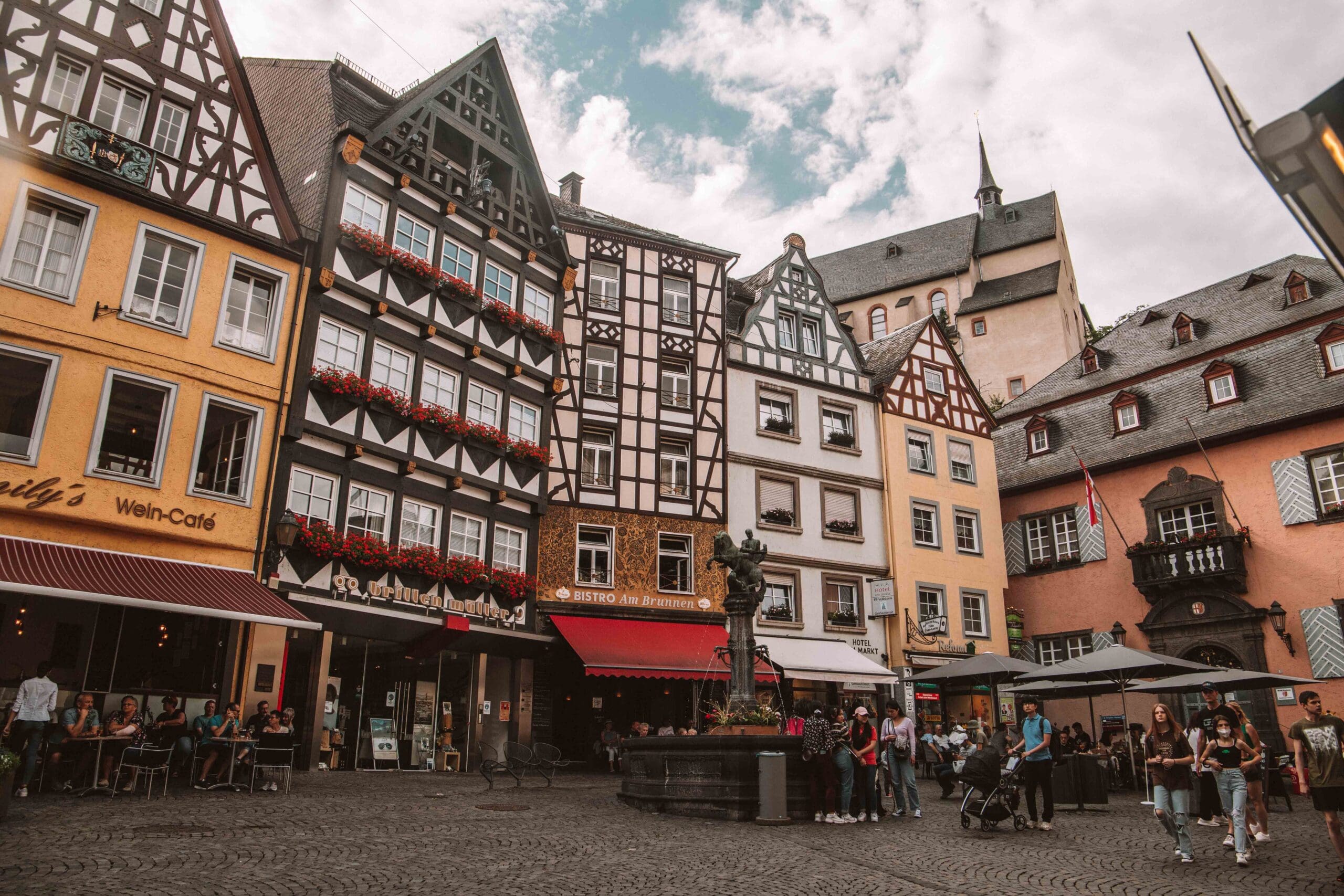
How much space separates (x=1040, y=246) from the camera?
57062 millimetres

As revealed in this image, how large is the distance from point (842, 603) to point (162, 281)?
61.3ft

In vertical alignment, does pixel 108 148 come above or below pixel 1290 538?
above

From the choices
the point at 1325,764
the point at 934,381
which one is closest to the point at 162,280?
the point at 1325,764

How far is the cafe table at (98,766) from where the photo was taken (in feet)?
38.4

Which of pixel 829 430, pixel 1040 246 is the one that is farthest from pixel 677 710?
pixel 1040 246

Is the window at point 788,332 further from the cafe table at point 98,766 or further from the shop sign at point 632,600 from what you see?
the cafe table at point 98,766

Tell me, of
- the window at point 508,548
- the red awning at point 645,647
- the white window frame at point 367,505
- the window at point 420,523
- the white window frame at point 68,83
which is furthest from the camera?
the window at point 508,548

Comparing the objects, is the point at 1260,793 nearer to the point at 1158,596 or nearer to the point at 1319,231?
the point at 1319,231

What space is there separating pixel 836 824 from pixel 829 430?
57.6 feet

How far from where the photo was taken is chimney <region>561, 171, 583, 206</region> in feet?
104

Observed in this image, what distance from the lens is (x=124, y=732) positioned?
40.5 ft

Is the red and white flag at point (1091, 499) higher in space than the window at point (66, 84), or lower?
lower

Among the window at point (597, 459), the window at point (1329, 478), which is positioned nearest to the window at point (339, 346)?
the window at point (597, 459)

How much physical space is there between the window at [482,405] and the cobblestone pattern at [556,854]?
10.1m
